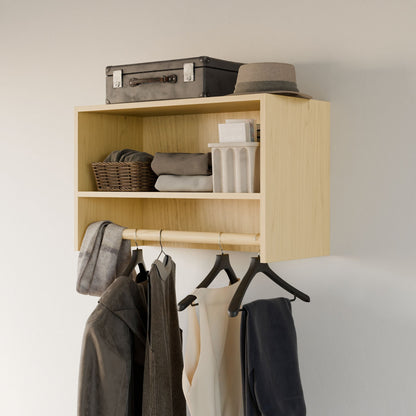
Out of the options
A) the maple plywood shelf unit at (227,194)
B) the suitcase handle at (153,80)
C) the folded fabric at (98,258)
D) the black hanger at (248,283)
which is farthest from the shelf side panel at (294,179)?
the folded fabric at (98,258)

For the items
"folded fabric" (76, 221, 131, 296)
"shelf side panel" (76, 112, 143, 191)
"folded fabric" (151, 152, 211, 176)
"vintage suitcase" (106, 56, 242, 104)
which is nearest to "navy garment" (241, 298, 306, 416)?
"folded fabric" (151, 152, 211, 176)

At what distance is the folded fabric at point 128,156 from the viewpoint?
2093mm

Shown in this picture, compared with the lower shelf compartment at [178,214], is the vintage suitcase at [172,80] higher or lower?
higher

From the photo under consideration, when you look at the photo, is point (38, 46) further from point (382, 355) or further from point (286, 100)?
point (382, 355)

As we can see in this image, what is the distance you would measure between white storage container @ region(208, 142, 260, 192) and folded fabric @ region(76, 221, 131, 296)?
431 mm

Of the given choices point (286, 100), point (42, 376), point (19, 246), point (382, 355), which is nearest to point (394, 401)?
point (382, 355)

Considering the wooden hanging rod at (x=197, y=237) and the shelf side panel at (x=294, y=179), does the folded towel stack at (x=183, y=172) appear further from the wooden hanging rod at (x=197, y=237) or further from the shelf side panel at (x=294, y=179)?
the shelf side panel at (x=294, y=179)

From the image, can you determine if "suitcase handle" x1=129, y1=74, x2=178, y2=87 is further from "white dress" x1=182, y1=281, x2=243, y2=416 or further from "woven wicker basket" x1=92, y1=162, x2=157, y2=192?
"white dress" x1=182, y1=281, x2=243, y2=416

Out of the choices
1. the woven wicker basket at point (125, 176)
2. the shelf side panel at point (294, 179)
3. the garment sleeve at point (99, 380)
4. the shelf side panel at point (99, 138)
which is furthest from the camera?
the shelf side panel at point (99, 138)

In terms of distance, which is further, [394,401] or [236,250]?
[236,250]

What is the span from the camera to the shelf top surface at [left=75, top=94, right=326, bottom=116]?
180 centimetres

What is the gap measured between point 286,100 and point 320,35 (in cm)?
32

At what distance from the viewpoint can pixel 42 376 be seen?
8.96 feet

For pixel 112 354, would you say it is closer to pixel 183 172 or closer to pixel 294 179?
pixel 183 172
